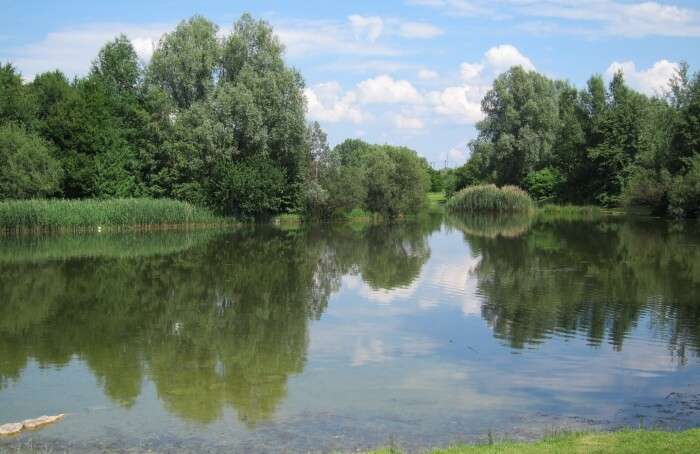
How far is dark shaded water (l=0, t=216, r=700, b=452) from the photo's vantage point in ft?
30.3

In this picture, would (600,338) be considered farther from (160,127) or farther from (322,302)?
(160,127)

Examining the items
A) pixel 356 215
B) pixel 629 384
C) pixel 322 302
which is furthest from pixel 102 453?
pixel 356 215

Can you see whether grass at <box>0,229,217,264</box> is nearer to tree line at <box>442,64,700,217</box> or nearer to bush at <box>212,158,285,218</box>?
bush at <box>212,158,285,218</box>

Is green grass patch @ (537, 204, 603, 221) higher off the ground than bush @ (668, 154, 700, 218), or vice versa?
bush @ (668, 154, 700, 218)

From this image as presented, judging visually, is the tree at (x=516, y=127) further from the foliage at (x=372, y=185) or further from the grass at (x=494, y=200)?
the foliage at (x=372, y=185)

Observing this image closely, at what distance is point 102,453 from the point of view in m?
8.21

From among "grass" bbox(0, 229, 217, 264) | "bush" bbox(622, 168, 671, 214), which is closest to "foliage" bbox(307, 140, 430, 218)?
"grass" bbox(0, 229, 217, 264)

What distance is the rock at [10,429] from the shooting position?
8.80 metres

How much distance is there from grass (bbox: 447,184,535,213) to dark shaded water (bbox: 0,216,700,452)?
36.6m

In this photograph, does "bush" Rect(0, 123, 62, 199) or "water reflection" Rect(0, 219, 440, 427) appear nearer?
"water reflection" Rect(0, 219, 440, 427)

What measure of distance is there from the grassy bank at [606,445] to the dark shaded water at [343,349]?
111 centimetres

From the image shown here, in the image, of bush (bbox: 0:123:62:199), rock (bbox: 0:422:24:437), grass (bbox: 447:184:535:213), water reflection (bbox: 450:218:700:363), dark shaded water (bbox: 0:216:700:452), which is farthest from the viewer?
grass (bbox: 447:184:535:213)

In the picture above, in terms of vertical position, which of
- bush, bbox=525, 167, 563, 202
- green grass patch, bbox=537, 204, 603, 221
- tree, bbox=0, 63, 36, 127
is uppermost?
tree, bbox=0, 63, 36, 127

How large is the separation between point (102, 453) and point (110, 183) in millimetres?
43051
